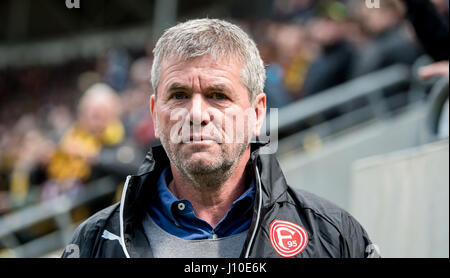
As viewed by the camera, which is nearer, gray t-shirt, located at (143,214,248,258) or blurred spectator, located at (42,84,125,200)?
gray t-shirt, located at (143,214,248,258)

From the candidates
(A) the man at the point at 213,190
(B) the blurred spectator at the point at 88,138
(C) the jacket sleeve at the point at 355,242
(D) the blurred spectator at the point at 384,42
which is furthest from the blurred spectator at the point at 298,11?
(C) the jacket sleeve at the point at 355,242

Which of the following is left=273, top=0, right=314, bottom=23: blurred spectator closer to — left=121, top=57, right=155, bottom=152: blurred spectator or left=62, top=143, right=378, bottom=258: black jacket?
left=121, top=57, right=155, bottom=152: blurred spectator

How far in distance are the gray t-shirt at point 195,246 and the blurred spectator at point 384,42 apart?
14.7 ft

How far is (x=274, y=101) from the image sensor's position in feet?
19.7

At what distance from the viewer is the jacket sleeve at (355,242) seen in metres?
2.01

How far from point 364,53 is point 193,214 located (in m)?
4.57

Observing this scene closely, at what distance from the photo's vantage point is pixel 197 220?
2131 mm

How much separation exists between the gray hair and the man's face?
0.02m

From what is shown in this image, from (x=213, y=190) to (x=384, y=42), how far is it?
4.47m

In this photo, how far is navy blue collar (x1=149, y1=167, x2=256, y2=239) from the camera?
2123mm

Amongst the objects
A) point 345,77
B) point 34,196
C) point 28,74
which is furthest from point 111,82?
point 28,74

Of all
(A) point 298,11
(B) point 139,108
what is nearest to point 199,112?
(B) point 139,108

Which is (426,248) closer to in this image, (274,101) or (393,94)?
(274,101)

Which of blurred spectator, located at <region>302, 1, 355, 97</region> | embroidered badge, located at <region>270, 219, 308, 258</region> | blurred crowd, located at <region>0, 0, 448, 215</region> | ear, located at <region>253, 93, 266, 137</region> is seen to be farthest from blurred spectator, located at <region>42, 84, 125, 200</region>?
embroidered badge, located at <region>270, 219, 308, 258</region>
